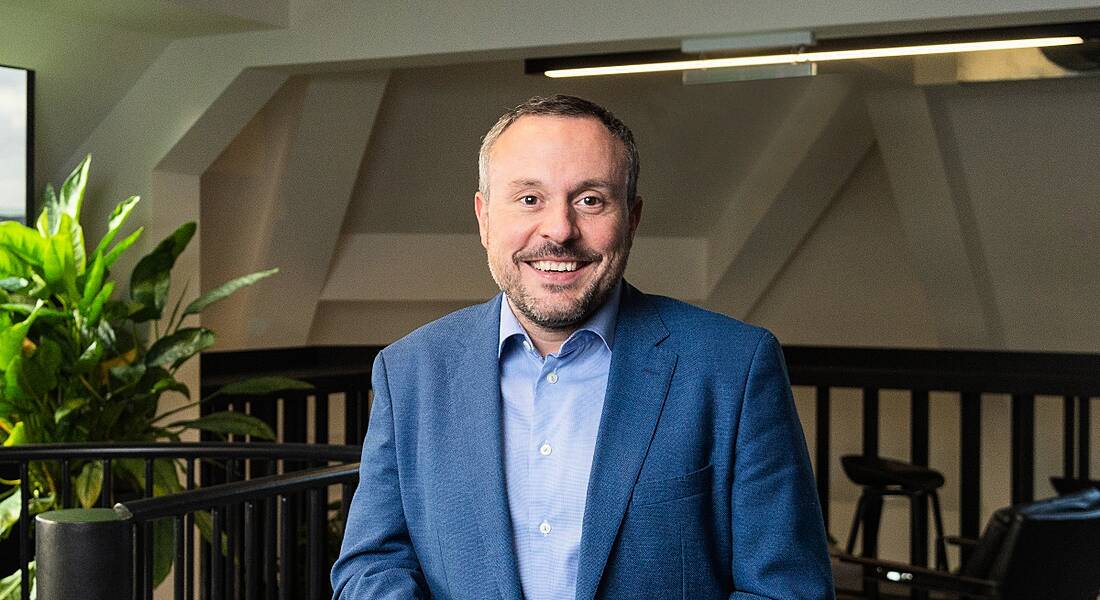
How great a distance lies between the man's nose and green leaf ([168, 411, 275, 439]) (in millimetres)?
3033

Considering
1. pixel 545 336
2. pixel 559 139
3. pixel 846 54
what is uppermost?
pixel 846 54

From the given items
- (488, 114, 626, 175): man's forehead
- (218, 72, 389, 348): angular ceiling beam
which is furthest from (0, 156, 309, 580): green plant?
(488, 114, 626, 175): man's forehead

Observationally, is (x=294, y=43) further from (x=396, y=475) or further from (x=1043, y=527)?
(x=396, y=475)

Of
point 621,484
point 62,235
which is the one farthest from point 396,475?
point 62,235

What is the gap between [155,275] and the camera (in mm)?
4461

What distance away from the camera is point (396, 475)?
1.62 metres

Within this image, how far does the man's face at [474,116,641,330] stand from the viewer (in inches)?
58.5

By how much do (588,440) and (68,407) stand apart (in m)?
2.98

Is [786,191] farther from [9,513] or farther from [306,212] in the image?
[9,513]

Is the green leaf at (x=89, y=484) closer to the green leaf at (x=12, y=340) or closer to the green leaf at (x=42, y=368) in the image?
the green leaf at (x=42, y=368)

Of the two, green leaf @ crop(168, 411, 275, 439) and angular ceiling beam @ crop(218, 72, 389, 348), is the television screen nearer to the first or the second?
green leaf @ crop(168, 411, 275, 439)

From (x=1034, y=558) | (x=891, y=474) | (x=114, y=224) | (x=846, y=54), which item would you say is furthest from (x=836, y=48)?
(x=114, y=224)

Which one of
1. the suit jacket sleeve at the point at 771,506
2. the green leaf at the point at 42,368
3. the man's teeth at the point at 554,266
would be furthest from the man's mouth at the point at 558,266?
the green leaf at the point at 42,368

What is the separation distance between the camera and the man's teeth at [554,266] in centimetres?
150
